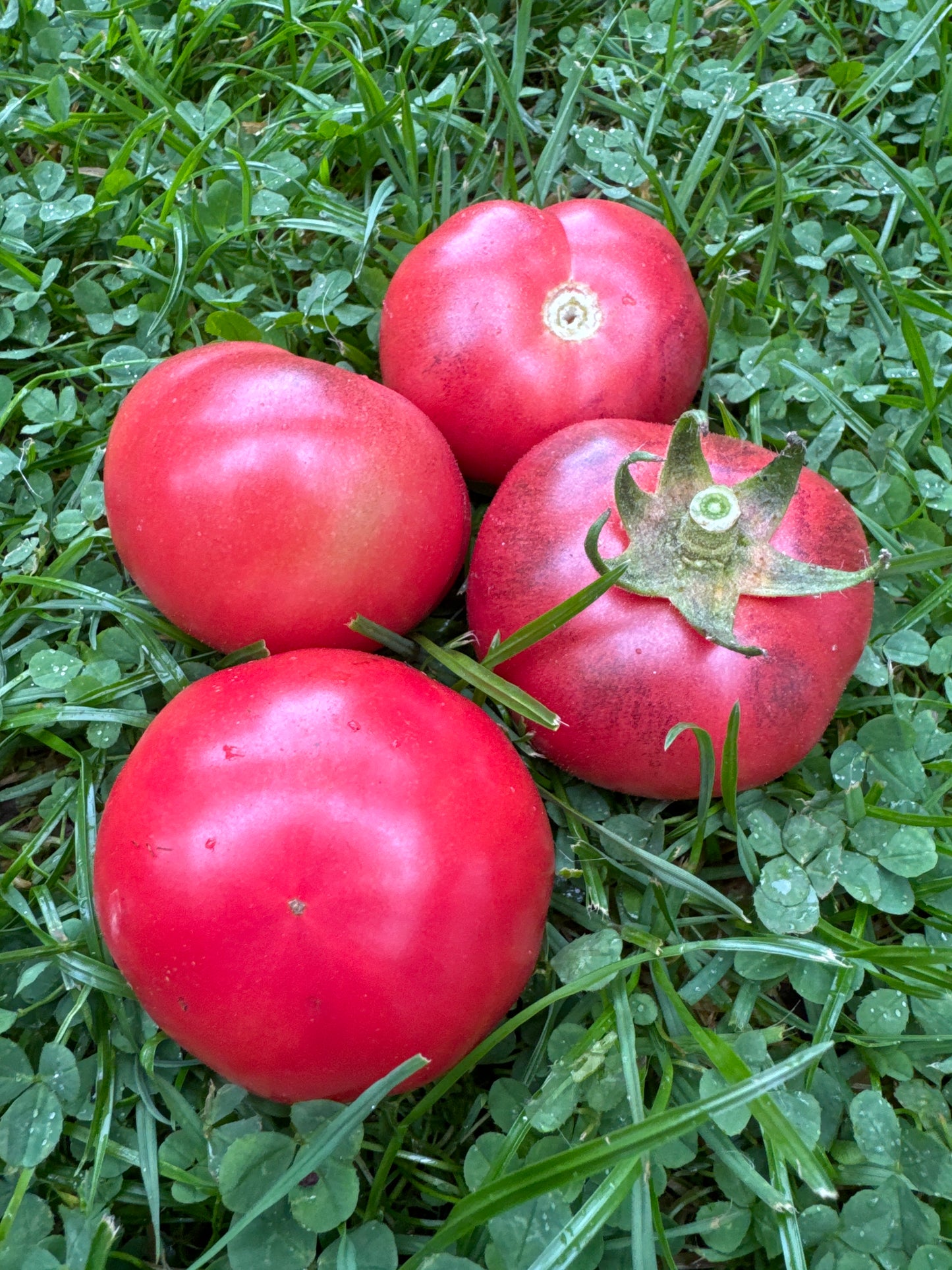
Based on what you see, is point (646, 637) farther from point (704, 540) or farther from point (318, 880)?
point (318, 880)

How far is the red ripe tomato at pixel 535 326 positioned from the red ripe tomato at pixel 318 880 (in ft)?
2.16

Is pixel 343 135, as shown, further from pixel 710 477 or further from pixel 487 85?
pixel 710 477

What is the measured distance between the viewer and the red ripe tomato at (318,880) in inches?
61.0

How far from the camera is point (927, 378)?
2.37 metres

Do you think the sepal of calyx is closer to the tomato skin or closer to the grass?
the tomato skin

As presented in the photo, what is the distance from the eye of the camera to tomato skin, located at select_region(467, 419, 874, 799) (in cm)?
177

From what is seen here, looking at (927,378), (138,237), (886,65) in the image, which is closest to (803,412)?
(927,378)

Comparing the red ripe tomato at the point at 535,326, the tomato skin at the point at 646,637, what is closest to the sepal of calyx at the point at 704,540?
the tomato skin at the point at 646,637

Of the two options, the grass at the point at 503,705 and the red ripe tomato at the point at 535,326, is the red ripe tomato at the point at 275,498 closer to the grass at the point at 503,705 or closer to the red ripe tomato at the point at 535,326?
the red ripe tomato at the point at 535,326

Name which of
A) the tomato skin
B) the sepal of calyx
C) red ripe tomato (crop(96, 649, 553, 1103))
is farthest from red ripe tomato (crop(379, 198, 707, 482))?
red ripe tomato (crop(96, 649, 553, 1103))

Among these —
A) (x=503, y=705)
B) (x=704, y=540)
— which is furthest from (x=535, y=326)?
(x=503, y=705)

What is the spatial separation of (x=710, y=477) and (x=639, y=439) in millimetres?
190

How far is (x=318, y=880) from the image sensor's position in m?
1.54

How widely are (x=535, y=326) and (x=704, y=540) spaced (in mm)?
618
